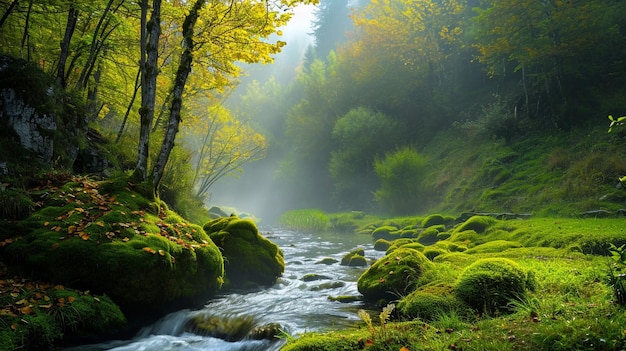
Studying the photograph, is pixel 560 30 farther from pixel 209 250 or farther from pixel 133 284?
pixel 133 284

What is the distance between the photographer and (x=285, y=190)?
4903 cm

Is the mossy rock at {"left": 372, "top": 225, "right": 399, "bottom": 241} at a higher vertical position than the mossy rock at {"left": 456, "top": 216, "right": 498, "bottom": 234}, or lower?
lower

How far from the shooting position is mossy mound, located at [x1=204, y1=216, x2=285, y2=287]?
8.77m

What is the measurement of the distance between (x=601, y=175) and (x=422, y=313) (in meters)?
13.4

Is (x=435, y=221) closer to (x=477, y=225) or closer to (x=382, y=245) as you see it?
(x=382, y=245)

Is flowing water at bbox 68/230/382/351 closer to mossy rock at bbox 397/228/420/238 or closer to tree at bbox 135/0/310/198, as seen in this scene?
tree at bbox 135/0/310/198

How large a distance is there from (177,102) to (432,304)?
6322mm

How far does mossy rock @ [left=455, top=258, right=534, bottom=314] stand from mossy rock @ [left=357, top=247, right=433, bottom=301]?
133 cm

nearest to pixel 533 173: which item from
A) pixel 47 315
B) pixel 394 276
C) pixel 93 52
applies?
pixel 394 276

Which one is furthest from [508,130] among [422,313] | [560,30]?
[422,313]

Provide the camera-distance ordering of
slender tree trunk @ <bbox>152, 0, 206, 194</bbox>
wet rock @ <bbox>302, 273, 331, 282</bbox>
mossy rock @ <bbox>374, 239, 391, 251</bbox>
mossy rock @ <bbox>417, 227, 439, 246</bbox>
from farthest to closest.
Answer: mossy rock @ <bbox>417, 227, 439, 246</bbox>, mossy rock @ <bbox>374, 239, 391, 251</bbox>, wet rock @ <bbox>302, 273, 331, 282</bbox>, slender tree trunk @ <bbox>152, 0, 206, 194</bbox>

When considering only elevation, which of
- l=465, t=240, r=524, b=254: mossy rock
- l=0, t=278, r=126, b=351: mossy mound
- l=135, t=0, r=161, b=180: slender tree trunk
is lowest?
l=465, t=240, r=524, b=254: mossy rock

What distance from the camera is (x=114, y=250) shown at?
561cm

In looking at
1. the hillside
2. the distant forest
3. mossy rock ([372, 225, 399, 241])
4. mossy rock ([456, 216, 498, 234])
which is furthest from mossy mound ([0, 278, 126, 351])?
mossy rock ([372, 225, 399, 241])
